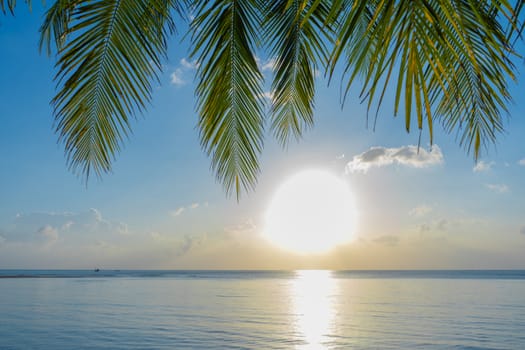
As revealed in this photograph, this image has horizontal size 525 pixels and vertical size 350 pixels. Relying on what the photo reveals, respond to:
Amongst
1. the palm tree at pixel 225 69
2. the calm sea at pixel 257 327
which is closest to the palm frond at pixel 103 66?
the palm tree at pixel 225 69

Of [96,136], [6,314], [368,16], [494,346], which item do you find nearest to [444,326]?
[494,346]

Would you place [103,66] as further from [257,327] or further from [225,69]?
[257,327]

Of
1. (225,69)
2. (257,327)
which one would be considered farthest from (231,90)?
(257,327)

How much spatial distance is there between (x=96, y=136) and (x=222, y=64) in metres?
1.01

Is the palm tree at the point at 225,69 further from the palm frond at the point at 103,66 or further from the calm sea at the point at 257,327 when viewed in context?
the calm sea at the point at 257,327

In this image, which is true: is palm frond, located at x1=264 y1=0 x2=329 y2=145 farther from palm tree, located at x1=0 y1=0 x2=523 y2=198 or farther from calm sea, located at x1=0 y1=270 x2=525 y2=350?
calm sea, located at x1=0 y1=270 x2=525 y2=350

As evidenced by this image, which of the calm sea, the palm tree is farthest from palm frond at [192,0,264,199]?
the calm sea

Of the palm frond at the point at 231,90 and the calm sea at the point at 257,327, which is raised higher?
the palm frond at the point at 231,90

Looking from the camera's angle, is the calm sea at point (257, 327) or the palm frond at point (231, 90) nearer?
the palm frond at point (231, 90)

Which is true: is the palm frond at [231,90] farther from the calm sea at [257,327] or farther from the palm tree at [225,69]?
the calm sea at [257,327]

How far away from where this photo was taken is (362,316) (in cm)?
1449

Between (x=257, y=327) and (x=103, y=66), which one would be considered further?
(x=257, y=327)

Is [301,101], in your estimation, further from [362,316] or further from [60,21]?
[362,316]

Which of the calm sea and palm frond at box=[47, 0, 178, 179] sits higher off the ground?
palm frond at box=[47, 0, 178, 179]
